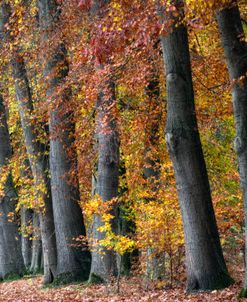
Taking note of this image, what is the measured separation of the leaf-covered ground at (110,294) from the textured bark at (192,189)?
429 mm

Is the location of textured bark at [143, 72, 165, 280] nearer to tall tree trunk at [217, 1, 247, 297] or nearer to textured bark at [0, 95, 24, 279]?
tall tree trunk at [217, 1, 247, 297]

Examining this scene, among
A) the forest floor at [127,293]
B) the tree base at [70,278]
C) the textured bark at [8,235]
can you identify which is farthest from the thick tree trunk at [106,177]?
the textured bark at [8,235]

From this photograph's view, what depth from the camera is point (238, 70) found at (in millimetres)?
9438

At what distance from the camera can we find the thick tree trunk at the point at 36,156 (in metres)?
18.2

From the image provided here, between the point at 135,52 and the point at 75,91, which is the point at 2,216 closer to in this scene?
the point at 75,91

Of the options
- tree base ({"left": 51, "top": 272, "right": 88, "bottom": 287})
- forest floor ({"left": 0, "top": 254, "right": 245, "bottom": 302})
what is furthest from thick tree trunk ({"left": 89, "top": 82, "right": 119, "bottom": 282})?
tree base ({"left": 51, "top": 272, "right": 88, "bottom": 287})

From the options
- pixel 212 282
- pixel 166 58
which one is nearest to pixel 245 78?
pixel 166 58

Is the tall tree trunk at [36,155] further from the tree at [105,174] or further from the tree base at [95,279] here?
the tree at [105,174]

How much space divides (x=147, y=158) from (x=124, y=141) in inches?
35.2

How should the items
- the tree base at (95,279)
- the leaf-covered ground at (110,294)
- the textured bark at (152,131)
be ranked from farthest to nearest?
the textured bark at (152,131), the tree base at (95,279), the leaf-covered ground at (110,294)

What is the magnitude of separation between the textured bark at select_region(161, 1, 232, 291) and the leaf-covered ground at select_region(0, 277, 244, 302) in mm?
429

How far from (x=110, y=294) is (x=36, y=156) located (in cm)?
684

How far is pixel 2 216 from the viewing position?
2231 centimetres

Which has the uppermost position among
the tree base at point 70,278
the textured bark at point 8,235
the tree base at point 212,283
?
the textured bark at point 8,235
